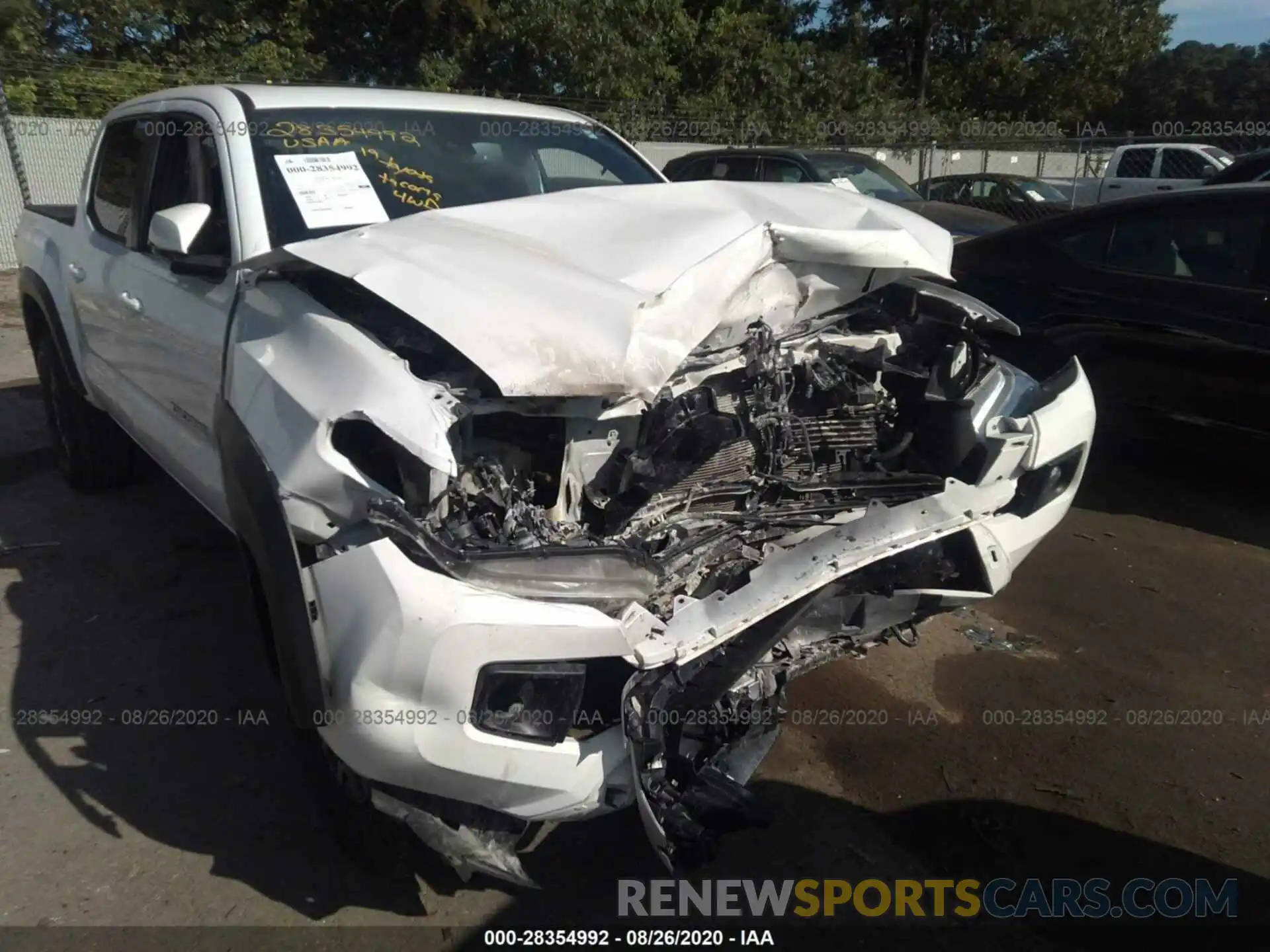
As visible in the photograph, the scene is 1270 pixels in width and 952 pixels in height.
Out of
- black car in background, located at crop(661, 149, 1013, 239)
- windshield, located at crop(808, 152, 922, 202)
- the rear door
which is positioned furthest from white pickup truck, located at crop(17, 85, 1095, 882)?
the rear door

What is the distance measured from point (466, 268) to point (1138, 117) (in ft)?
155

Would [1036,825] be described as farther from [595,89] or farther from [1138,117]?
[1138,117]

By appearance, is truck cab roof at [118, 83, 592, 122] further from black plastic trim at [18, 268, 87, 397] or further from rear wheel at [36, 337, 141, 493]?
rear wheel at [36, 337, 141, 493]

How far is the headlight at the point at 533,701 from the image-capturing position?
1994 millimetres

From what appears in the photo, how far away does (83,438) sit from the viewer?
504cm

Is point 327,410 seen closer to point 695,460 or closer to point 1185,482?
point 695,460

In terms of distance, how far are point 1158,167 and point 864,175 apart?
896 cm

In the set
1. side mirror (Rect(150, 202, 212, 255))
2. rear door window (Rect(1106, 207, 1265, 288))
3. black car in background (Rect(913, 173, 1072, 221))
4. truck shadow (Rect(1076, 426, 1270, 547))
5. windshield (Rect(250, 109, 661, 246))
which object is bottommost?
truck shadow (Rect(1076, 426, 1270, 547))

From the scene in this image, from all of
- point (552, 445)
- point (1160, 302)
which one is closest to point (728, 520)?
point (552, 445)

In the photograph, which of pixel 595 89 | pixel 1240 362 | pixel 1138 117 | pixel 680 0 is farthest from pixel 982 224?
pixel 1138 117

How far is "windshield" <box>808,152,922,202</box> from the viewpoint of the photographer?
948cm

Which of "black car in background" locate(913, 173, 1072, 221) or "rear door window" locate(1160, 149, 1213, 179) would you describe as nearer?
"black car in background" locate(913, 173, 1072, 221)

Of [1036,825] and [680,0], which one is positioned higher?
[680,0]

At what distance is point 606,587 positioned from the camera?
212cm
